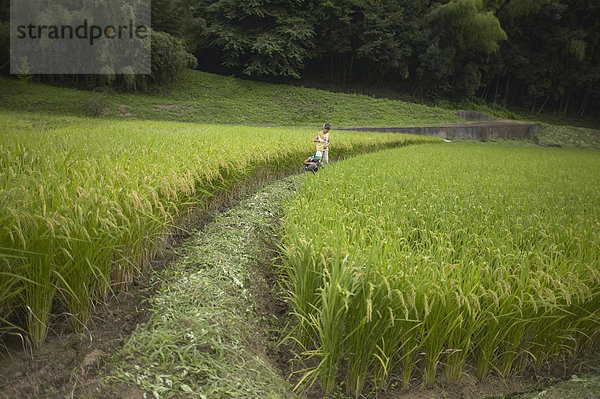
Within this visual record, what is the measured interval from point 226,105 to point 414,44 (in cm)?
2141

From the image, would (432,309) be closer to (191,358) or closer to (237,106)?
(191,358)

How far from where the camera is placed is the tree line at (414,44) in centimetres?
2902

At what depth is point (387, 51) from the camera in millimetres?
32344

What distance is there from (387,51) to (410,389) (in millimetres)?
34449

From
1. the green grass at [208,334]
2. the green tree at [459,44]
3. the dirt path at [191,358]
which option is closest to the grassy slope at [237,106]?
the green tree at [459,44]

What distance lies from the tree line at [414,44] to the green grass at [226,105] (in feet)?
7.78

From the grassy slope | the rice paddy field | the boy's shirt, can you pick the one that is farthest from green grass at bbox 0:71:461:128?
the rice paddy field

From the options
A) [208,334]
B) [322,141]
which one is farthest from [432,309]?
[322,141]

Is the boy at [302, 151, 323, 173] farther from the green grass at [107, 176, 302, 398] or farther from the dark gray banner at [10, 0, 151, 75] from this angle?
the dark gray banner at [10, 0, 151, 75]

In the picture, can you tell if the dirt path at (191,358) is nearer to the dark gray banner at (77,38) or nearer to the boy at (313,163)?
the boy at (313,163)

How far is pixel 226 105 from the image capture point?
902 inches

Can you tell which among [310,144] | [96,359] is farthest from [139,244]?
[310,144]

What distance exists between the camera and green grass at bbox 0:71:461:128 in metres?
17.1

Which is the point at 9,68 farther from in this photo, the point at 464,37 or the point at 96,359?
the point at 464,37
